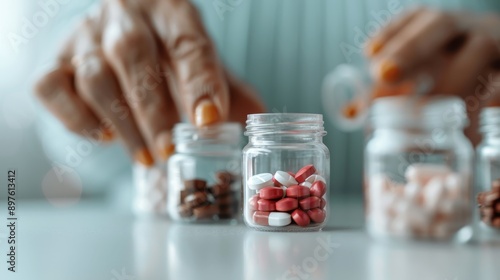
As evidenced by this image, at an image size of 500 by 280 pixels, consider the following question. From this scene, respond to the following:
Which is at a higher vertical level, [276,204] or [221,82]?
[221,82]

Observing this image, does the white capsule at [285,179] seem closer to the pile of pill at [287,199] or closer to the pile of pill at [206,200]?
the pile of pill at [287,199]

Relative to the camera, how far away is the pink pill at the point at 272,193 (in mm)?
676

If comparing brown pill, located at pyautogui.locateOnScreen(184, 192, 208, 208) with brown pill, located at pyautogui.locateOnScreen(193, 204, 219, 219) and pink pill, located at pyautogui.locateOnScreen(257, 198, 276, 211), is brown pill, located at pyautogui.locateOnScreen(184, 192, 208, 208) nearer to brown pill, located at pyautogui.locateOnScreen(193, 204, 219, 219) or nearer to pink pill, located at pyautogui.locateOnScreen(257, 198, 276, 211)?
brown pill, located at pyautogui.locateOnScreen(193, 204, 219, 219)

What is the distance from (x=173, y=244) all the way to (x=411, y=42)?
0.72 m

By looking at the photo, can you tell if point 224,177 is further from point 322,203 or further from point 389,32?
point 389,32

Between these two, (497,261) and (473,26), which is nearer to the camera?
(497,261)

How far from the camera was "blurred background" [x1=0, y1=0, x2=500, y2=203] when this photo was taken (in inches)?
66.1

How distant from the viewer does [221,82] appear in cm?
104

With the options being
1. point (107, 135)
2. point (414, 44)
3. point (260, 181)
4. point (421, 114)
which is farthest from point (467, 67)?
point (107, 135)

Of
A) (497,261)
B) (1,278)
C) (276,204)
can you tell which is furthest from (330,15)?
(1,278)

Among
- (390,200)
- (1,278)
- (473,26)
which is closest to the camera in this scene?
(1,278)

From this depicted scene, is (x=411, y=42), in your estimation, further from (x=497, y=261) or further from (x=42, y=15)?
(x=42, y=15)

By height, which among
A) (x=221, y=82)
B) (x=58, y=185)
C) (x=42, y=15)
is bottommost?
(x=58, y=185)

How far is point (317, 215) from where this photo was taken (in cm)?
69
